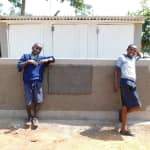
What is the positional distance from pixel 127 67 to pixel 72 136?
5.63ft

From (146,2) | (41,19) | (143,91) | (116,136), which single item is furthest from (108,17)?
(146,2)

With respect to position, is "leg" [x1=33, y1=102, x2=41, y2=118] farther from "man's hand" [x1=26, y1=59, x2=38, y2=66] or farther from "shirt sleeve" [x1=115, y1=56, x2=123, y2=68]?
"shirt sleeve" [x1=115, y1=56, x2=123, y2=68]

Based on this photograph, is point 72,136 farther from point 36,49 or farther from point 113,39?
point 113,39

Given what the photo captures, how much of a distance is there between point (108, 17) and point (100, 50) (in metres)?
1.14

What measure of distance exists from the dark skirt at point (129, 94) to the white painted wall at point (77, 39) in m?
5.53

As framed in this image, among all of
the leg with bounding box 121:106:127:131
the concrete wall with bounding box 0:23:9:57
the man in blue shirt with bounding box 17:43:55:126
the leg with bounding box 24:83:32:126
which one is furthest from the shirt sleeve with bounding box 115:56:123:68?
the concrete wall with bounding box 0:23:9:57

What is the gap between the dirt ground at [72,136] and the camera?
22.4 ft

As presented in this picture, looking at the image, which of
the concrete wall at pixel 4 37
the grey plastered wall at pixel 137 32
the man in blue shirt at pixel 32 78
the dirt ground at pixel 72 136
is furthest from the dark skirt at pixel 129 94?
the concrete wall at pixel 4 37

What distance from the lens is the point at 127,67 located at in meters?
7.67

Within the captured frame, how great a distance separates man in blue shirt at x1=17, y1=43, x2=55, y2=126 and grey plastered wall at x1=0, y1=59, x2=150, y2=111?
325 mm

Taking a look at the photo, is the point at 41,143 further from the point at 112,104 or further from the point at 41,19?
the point at 41,19

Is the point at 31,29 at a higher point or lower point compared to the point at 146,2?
lower

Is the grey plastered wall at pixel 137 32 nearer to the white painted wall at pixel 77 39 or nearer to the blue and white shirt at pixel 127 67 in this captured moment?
the white painted wall at pixel 77 39

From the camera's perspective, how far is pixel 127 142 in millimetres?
7113
